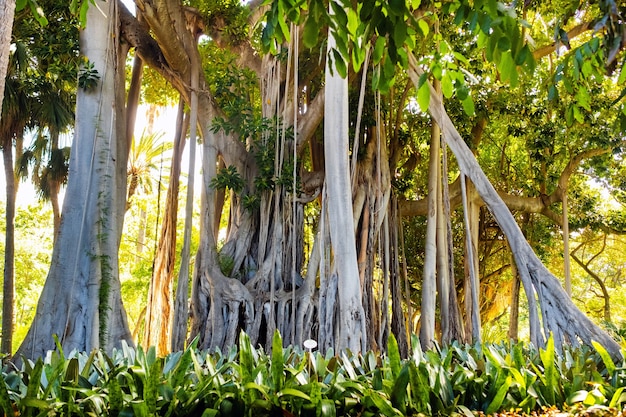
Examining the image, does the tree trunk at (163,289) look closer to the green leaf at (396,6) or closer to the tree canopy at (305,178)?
the tree canopy at (305,178)

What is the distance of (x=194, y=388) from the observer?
6.49ft

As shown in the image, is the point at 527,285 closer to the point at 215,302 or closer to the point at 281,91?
the point at 215,302

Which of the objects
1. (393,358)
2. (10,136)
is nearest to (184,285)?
(393,358)

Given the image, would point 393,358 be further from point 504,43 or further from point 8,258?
point 8,258

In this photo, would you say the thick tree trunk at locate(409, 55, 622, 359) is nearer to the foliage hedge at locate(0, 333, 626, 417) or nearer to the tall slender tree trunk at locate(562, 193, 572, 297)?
the foliage hedge at locate(0, 333, 626, 417)

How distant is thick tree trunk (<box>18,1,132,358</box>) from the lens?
430cm

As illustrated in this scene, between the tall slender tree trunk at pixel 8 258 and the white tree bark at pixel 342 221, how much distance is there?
504cm

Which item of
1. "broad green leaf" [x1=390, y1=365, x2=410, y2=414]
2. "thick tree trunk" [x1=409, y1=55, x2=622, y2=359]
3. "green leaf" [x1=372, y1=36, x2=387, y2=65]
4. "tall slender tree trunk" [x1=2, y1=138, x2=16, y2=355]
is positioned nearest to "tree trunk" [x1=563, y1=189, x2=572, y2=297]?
"thick tree trunk" [x1=409, y1=55, x2=622, y2=359]

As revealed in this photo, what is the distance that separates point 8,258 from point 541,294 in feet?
21.8

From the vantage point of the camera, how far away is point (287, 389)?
5.99 feet

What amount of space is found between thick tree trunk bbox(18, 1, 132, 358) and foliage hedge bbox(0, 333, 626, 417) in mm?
2098

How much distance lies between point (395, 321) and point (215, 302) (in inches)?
84.8

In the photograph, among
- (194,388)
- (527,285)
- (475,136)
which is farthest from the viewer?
(475,136)

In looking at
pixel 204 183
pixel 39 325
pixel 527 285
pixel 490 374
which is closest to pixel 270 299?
pixel 204 183
